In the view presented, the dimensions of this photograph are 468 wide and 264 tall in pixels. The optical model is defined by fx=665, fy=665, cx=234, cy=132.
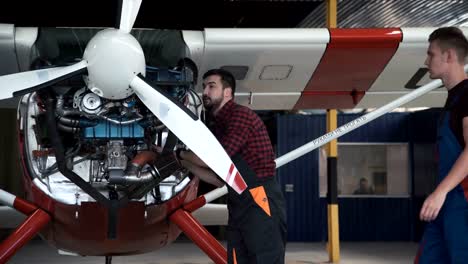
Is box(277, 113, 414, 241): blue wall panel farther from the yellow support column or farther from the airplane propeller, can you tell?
the airplane propeller

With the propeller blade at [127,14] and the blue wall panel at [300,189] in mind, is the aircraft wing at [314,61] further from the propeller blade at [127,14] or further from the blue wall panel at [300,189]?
the blue wall panel at [300,189]

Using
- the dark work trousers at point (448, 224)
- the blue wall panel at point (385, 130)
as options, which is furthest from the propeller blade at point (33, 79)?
the blue wall panel at point (385, 130)

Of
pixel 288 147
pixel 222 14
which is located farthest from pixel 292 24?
pixel 288 147

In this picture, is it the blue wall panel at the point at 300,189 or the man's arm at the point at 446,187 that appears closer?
the man's arm at the point at 446,187

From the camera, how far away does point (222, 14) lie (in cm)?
1344

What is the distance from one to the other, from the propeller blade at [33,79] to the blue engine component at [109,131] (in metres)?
0.35

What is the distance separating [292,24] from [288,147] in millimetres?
2511

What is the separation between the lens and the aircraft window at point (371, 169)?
1405 cm

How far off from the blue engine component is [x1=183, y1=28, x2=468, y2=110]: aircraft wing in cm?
123

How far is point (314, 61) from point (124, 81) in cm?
224

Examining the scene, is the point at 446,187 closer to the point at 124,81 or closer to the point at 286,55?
the point at 124,81

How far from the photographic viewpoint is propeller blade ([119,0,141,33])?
141 inches

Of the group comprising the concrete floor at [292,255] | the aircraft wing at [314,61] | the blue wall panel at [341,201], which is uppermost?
the aircraft wing at [314,61]

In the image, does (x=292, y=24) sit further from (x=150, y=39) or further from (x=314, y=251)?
(x=150, y=39)
